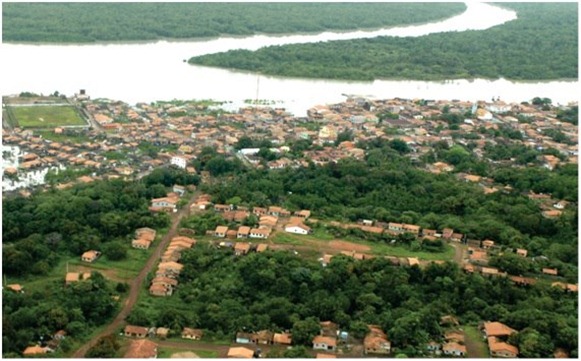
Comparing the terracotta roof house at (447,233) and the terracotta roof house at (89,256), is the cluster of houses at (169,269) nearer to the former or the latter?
the terracotta roof house at (89,256)

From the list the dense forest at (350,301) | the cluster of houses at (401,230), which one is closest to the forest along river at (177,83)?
the cluster of houses at (401,230)

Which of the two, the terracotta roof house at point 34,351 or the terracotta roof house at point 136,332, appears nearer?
the terracotta roof house at point 34,351

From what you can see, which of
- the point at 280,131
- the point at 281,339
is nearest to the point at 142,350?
the point at 281,339

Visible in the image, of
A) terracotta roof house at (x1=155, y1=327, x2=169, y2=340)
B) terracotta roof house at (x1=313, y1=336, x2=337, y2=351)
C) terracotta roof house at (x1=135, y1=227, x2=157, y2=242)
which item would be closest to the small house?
terracotta roof house at (x1=313, y1=336, x2=337, y2=351)

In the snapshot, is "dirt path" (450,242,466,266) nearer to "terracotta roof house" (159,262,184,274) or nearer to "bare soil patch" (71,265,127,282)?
"terracotta roof house" (159,262,184,274)

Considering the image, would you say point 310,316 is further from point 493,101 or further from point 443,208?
point 493,101

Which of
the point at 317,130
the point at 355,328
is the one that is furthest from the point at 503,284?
the point at 317,130

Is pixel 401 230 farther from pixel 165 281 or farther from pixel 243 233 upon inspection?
pixel 165 281

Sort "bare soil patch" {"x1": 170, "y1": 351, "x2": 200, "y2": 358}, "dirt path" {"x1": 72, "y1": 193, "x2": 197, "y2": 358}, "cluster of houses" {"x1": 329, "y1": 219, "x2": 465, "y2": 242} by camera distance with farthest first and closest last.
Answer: "cluster of houses" {"x1": 329, "y1": 219, "x2": 465, "y2": 242}, "dirt path" {"x1": 72, "y1": 193, "x2": 197, "y2": 358}, "bare soil patch" {"x1": 170, "y1": 351, "x2": 200, "y2": 358}
